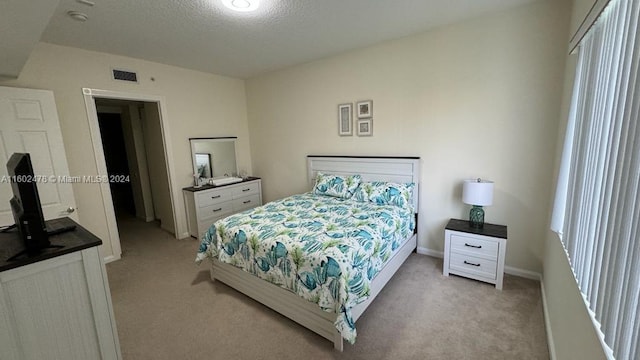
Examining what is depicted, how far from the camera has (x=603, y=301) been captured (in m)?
0.92

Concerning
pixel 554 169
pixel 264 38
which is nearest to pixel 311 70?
pixel 264 38

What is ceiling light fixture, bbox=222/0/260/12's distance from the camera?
82.9 inches

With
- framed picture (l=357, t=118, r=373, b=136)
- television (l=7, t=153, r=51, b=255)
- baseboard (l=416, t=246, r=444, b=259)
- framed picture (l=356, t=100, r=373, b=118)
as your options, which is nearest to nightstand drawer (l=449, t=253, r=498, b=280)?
baseboard (l=416, t=246, r=444, b=259)

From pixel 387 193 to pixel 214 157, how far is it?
9.94ft

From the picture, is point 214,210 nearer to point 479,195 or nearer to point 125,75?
point 125,75

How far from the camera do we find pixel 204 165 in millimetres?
4293

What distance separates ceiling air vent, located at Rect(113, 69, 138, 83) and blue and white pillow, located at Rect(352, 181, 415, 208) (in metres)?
3.35

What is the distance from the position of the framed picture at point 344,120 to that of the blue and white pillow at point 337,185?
0.64m

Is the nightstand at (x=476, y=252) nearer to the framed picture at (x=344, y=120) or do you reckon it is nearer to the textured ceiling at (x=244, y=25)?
the framed picture at (x=344, y=120)

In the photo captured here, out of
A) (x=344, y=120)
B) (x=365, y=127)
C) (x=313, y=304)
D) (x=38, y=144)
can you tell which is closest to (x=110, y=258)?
(x=38, y=144)

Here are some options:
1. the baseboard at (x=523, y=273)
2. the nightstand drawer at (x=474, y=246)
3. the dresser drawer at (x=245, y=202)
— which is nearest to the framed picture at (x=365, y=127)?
the nightstand drawer at (x=474, y=246)

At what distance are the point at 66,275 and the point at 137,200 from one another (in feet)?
14.4

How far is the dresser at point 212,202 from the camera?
3.86 m

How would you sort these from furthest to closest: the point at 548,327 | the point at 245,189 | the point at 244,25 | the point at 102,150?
1. the point at 245,189
2. the point at 102,150
3. the point at 244,25
4. the point at 548,327
